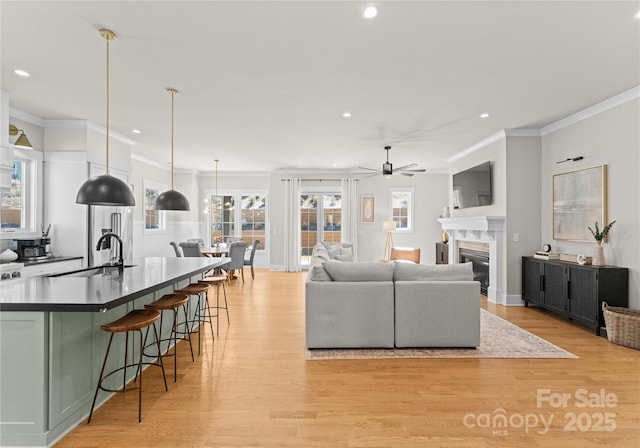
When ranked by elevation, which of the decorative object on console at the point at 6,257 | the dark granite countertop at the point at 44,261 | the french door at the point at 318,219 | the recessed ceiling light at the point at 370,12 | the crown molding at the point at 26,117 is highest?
the recessed ceiling light at the point at 370,12

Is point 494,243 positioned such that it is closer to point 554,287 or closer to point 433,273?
point 554,287

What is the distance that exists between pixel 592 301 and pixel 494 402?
2672mm

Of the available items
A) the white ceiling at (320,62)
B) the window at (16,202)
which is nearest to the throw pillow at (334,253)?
the white ceiling at (320,62)

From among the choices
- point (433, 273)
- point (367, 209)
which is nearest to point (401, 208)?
point (367, 209)

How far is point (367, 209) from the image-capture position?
9781mm

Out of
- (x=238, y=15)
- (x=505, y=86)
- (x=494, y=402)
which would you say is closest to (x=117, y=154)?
(x=238, y=15)

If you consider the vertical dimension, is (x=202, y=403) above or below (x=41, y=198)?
below

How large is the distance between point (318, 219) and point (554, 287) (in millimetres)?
6142

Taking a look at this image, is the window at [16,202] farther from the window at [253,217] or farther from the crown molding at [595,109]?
the crown molding at [595,109]

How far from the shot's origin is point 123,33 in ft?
9.23

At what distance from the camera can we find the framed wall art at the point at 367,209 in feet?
32.1

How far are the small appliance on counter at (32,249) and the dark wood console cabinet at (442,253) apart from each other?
7925mm

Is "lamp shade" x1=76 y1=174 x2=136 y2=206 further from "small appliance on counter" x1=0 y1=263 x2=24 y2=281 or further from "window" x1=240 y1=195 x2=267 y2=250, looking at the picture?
"window" x1=240 y1=195 x2=267 y2=250

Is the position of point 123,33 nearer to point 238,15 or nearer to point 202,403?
point 238,15
